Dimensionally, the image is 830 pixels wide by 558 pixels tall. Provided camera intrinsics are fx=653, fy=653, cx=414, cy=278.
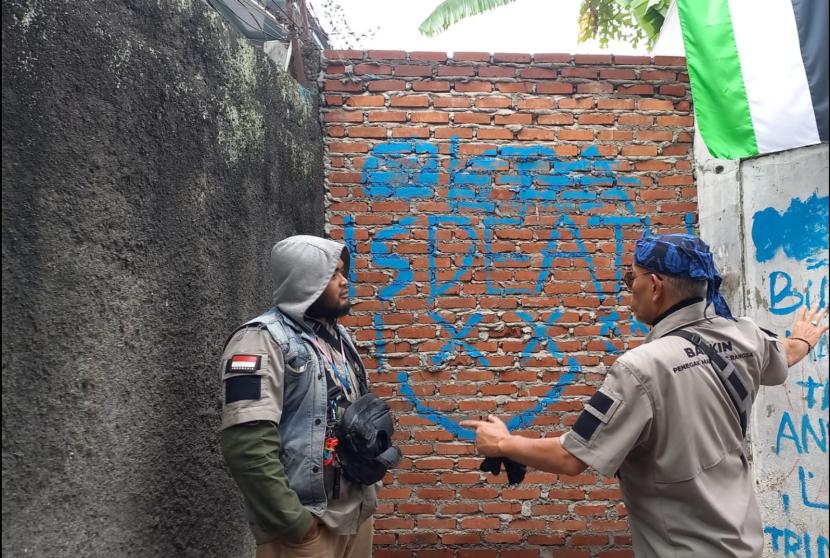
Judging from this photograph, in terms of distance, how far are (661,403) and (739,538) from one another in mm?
439

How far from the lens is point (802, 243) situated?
3.26m

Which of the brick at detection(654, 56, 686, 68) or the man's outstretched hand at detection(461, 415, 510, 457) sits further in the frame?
the brick at detection(654, 56, 686, 68)

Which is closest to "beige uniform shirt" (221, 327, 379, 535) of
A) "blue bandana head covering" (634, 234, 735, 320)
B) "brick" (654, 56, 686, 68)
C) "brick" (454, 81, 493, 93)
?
"blue bandana head covering" (634, 234, 735, 320)

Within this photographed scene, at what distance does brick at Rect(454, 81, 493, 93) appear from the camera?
3.85 meters

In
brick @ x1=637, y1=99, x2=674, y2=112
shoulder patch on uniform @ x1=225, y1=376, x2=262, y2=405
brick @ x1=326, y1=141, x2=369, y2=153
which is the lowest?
shoulder patch on uniform @ x1=225, y1=376, x2=262, y2=405

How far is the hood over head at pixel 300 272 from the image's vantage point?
235cm

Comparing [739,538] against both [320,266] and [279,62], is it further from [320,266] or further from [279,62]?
[279,62]

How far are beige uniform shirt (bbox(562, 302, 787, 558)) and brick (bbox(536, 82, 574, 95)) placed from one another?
2.29 metres

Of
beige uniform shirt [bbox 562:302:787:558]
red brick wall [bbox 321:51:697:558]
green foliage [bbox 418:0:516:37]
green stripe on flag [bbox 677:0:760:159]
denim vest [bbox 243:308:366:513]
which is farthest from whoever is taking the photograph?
green foliage [bbox 418:0:516:37]

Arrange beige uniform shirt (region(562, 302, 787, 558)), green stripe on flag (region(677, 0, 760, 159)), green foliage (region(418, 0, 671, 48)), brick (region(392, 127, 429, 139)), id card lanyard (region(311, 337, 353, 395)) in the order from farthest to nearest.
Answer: green foliage (region(418, 0, 671, 48))
brick (region(392, 127, 429, 139))
green stripe on flag (region(677, 0, 760, 159))
id card lanyard (region(311, 337, 353, 395))
beige uniform shirt (region(562, 302, 787, 558))

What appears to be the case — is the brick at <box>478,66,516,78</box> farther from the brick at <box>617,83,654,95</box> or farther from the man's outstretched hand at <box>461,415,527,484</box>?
the man's outstretched hand at <box>461,415,527,484</box>

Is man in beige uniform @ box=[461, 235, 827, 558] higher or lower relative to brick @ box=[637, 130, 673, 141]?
lower

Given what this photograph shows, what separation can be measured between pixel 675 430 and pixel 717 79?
2034mm

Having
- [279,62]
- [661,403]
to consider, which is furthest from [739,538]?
[279,62]
